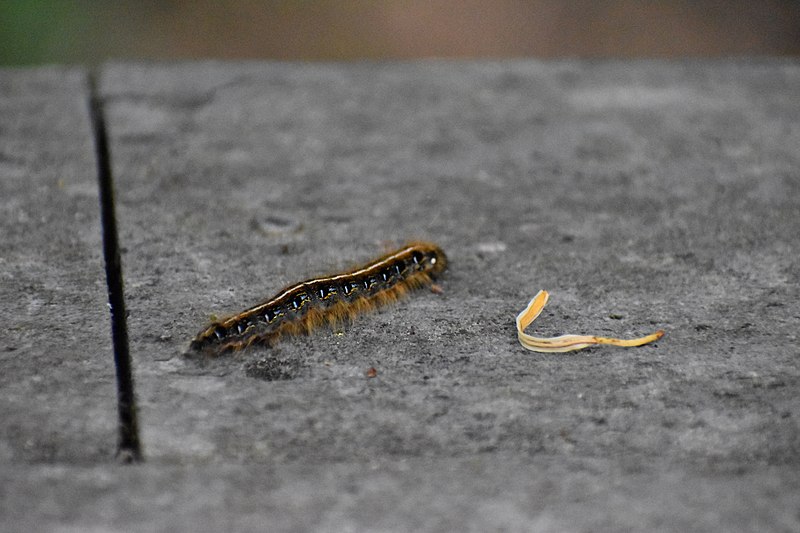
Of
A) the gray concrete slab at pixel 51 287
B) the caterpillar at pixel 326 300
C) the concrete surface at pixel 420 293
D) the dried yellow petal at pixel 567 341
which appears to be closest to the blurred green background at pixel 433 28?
the concrete surface at pixel 420 293

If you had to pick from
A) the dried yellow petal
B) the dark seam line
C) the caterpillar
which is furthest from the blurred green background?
the dried yellow petal

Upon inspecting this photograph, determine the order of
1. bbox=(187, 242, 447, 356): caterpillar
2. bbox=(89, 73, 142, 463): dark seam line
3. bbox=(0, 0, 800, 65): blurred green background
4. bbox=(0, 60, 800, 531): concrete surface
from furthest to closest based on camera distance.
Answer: bbox=(0, 0, 800, 65): blurred green background < bbox=(187, 242, 447, 356): caterpillar < bbox=(89, 73, 142, 463): dark seam line < bbox=(0, 60, 800, 531): concrete surface

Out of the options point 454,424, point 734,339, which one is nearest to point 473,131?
point 734,339

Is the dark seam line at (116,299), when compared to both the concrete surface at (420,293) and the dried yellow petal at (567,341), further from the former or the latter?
the dried yellow petal at (567,341)

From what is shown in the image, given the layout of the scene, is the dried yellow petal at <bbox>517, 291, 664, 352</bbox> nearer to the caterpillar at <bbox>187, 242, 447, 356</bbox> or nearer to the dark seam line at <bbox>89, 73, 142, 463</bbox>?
the caterpillar at <bbox>187, 242, 447, 356</bbox>

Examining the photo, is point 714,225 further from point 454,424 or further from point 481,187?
A: point 454,424

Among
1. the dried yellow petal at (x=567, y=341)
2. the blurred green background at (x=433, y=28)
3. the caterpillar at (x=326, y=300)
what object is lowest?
the dried yellow petal at (x=567, y=341)
